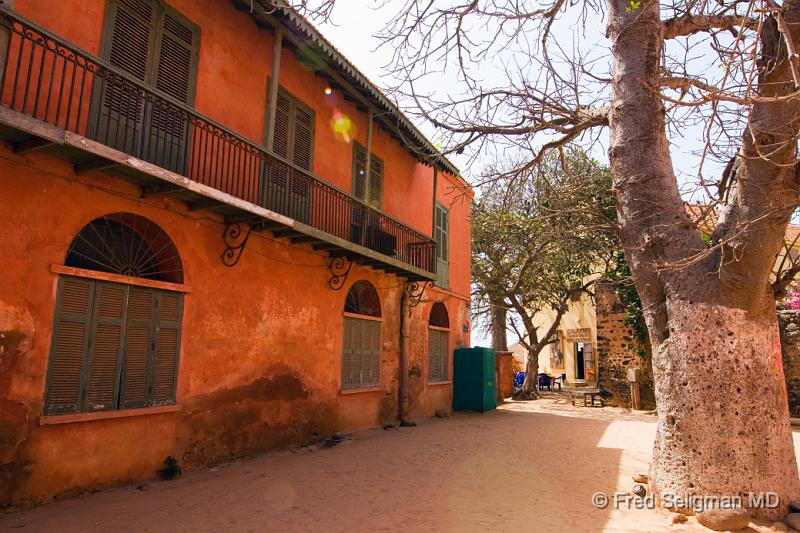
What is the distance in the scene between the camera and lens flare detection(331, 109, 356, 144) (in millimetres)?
9734

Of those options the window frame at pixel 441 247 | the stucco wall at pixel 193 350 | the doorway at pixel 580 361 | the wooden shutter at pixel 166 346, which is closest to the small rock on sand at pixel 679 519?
the stucco wall at pixel 193 350

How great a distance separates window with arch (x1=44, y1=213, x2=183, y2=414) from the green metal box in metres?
9.20

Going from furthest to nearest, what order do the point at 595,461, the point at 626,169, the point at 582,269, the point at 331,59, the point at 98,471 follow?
the point at 582,269, the point at 331,59, the point at 595,461, the point at 626,169, the point at 98,471

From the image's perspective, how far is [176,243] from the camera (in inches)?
245

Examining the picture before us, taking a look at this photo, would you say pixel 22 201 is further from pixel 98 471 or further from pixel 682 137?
pixel 682 137

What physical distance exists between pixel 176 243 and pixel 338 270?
3594 millimetres

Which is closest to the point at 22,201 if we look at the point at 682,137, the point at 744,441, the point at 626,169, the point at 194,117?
the point at 194,117

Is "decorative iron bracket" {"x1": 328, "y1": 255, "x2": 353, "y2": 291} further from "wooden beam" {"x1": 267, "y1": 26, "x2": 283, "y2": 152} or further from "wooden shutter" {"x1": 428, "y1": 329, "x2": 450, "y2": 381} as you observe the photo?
"wooden shutter" {"x1": 428, "y1": 329, "x2": 450, "y2": 381}

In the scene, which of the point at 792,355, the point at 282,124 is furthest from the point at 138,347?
the point at 792,355

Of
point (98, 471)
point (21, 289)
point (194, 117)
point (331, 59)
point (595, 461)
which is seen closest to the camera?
point (21, 289)

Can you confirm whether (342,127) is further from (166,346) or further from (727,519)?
(727,519)

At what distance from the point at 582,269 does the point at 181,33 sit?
15.8 meters

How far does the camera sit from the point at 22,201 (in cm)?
470

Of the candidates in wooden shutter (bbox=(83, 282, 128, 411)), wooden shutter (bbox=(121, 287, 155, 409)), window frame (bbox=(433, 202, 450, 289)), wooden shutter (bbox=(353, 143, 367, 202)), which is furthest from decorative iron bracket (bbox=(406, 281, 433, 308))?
wooden shutter (bbox=(83, 282, 128, 411))
